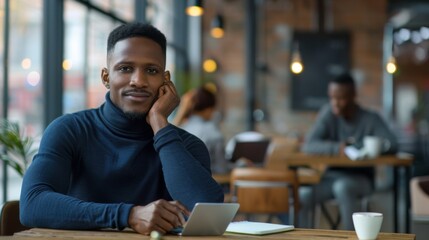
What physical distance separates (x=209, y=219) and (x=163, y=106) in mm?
546

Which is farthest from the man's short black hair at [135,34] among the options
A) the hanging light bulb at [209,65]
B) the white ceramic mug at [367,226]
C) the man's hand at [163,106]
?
the hanging light bulb at [209,65]

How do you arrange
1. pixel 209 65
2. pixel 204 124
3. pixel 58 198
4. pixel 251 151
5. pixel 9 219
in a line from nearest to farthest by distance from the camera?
pixel 58 198, pixel 9 219, pixel 204 124, pixel 251 151, pixel 209 65

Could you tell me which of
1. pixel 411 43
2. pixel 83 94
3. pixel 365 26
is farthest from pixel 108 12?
pixel 411 43

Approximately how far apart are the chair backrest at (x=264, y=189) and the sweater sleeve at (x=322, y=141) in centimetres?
72

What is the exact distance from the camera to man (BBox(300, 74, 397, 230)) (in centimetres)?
568

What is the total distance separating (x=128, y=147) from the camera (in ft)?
7.25

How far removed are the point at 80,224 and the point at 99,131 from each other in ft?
1.31

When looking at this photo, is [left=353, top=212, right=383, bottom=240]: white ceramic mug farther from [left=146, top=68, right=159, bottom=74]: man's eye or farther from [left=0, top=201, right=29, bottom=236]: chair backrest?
[left=0, top=201, right=29, bottom=236]: chair backrest

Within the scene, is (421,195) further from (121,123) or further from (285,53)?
(285,53)

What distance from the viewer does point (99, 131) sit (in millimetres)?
2238

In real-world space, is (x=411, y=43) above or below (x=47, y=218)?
above

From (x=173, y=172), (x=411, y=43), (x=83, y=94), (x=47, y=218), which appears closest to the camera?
(x=47, y=218)

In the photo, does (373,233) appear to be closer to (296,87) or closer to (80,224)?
(80,224)

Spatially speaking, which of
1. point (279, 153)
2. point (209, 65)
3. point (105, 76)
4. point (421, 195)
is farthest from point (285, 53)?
point (105, 76)
